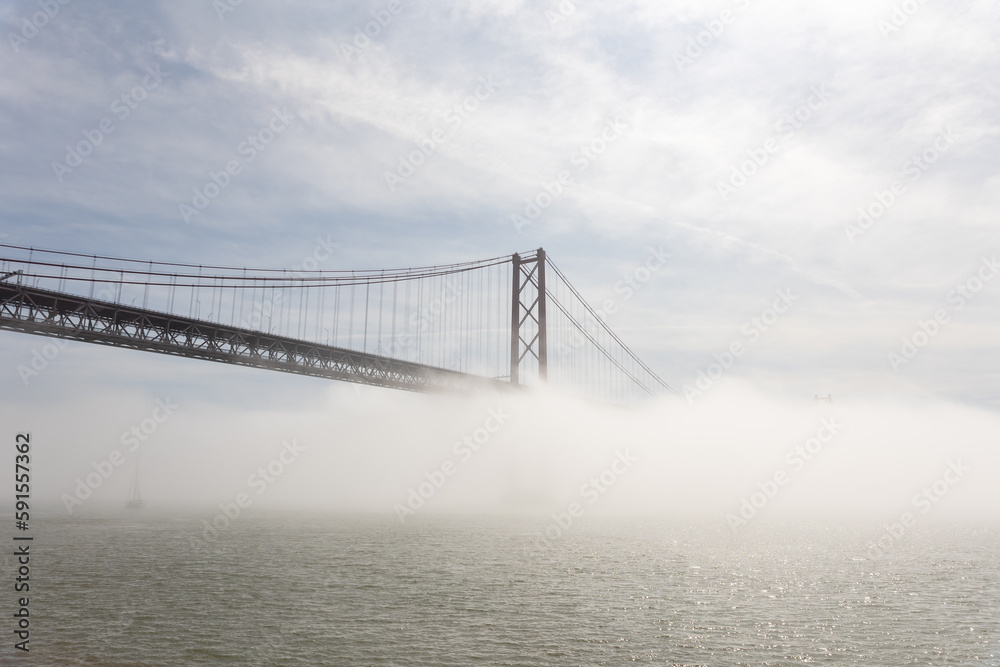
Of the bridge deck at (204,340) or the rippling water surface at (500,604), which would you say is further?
the bridge deck at (204,340)

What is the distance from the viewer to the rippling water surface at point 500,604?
17500mm

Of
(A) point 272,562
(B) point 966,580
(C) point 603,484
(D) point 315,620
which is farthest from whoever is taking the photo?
(C) point 603,484

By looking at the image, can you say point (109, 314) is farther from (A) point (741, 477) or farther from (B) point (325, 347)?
(A) point (741, 477)

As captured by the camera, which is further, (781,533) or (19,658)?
(781,533)

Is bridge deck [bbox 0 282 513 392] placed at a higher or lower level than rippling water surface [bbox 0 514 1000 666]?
higher

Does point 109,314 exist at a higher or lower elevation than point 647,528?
higher

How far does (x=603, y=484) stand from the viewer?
102688mm

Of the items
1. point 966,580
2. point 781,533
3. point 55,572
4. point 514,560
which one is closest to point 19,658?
point 55,572

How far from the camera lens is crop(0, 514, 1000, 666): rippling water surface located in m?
17.5

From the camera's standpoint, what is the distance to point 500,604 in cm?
2334

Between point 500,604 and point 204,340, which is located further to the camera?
point 204,340

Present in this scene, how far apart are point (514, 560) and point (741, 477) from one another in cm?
8908

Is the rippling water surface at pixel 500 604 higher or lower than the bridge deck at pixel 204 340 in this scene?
lower

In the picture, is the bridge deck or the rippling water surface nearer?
the rippling water surface
